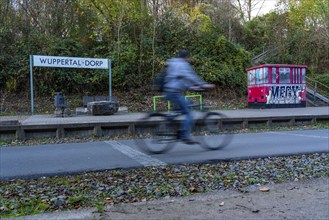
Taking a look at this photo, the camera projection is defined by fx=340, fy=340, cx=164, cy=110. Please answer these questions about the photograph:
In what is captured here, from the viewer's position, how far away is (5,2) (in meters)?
21.5

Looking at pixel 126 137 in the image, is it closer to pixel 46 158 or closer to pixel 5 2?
pixel 46 158

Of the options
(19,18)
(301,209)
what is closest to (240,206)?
(301,209)

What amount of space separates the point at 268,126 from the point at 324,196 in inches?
365

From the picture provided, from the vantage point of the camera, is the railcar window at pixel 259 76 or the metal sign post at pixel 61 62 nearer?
the metal sign post at pixel 61 62

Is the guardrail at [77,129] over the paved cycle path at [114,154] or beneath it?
over

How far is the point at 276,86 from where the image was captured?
1978 centimetres

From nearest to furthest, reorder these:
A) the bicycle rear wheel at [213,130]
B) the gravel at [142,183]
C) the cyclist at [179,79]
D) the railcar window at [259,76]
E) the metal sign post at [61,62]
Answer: the gravel at [142,183] < the cyclist at [179,79] < the bicycle rear wheel at [213,130] < the metal sign post at [61,62] < the railcar window at [259,76]

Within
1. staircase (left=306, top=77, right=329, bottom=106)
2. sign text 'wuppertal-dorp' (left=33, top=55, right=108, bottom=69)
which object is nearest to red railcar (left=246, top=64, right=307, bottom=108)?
staircase (left=306, top=77, right=329, bottom=106)

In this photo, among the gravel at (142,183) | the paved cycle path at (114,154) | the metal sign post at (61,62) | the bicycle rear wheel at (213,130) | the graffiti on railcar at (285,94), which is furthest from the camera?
the graffiti on railcar at (285,94)

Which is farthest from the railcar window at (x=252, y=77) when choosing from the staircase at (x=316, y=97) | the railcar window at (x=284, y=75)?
the staircase at (x=316, y=97)

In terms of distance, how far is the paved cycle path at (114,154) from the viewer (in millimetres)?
7000

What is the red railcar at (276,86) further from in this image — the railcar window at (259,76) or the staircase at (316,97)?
the staircase at (316,97)

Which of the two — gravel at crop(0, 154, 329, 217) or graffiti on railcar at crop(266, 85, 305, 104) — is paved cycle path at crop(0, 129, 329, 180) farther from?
graffiti on railcar at crop(266, 85, 305, 104)

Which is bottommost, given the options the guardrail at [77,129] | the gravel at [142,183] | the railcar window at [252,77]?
the gravel at [142,183]
